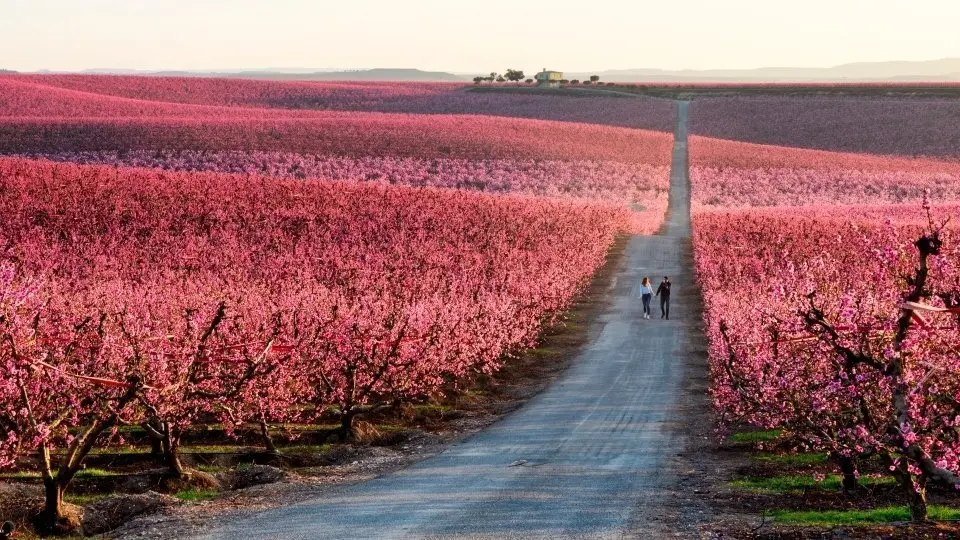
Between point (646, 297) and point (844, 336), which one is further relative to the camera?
point (646, 297)

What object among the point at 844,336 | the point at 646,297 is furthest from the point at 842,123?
A: the point at 844,336

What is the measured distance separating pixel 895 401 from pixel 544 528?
672 cm

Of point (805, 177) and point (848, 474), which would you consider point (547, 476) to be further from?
point (805, 177)

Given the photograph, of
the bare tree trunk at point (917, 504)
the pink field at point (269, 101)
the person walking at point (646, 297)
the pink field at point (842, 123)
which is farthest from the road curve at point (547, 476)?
the pink field at point (269, 101)

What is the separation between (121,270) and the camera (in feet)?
150

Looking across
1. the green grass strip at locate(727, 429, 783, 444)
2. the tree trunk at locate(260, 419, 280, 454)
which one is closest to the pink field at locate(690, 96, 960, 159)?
the green grass strip at locate(727, 429, 783, 444)

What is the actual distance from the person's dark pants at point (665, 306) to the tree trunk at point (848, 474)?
82.1 feet

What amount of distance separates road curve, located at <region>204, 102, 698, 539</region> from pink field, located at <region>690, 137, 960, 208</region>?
5436 centimetres

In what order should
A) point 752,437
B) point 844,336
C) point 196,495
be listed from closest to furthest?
point 844,336, point 196,495, point 752,437

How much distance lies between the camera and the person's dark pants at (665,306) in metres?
48.1

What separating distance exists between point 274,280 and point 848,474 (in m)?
24.5

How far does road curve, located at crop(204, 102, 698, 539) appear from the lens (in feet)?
65.6

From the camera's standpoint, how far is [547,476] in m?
24.1

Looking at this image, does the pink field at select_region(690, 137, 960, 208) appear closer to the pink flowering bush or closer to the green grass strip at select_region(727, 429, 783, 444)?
the green grass strip at select_region(727, 429, 783, 444)
